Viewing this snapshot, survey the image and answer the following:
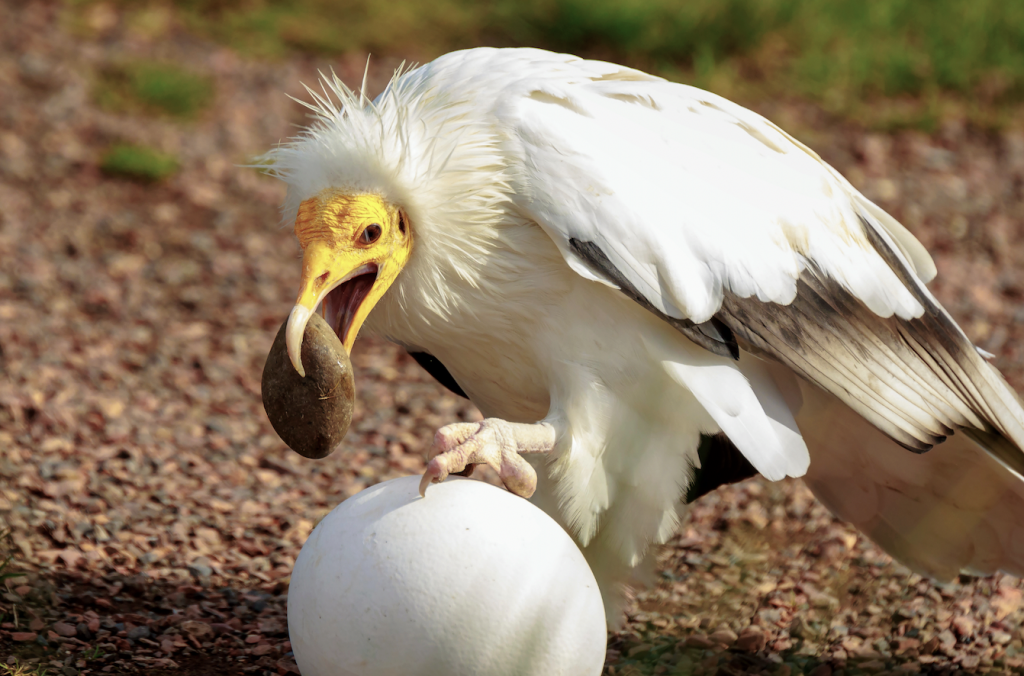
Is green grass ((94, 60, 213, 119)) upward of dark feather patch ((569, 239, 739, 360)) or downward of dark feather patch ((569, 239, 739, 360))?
upward

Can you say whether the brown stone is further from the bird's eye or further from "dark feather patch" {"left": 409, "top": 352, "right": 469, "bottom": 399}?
"dark feather patch" {"left": 409, "top": 352, "right": 469, "bottom": 399}

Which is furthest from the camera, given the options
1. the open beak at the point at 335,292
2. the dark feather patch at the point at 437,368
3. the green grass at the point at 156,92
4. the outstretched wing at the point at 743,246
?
the green grass at the point at 156,92

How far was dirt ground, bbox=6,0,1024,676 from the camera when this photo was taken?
3.10m

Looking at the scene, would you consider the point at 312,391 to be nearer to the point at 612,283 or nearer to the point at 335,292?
the point at 335,292

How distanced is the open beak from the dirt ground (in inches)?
36.2

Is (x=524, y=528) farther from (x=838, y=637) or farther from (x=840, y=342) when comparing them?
(x=838, y=637)

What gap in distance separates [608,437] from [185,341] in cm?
274

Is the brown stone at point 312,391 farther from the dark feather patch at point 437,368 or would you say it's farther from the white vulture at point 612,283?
the dark feather patch at point 437,368

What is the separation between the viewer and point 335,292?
278 centimetres

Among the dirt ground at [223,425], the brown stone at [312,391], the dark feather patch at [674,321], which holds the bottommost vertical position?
the dirt ground at [223,425]

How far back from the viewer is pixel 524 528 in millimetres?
2377

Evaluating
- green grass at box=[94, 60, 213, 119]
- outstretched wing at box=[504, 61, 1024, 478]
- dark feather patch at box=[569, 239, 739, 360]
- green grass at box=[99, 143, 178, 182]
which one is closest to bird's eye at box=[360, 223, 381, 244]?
outstretched wing at box=[504, 61, 1024, 478]

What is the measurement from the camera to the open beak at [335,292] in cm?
241

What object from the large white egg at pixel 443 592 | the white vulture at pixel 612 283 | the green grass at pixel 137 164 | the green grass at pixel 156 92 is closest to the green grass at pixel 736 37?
the green grass at pixel 156 92
